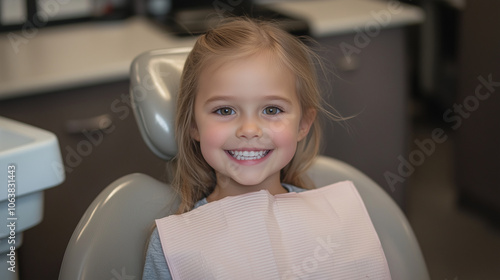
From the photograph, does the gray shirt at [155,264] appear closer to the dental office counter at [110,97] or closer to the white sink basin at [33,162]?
the white sink basin at [33,162]

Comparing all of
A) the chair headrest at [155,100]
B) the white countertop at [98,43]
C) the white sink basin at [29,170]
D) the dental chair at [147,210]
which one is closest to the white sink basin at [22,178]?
the white sink basin at [29,170]

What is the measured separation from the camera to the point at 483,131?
8.34 feet

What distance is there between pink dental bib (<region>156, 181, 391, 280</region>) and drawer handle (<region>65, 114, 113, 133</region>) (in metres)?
0.85

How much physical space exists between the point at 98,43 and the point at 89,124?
377 mm

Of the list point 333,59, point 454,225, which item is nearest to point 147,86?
point 333,59

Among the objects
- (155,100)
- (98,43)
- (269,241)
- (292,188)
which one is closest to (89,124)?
(98,43)

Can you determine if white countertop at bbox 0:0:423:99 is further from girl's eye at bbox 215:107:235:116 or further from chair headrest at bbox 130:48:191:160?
girl's eye at bbox 215:107:235:116

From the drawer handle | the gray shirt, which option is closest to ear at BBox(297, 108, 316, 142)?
the gray shirt

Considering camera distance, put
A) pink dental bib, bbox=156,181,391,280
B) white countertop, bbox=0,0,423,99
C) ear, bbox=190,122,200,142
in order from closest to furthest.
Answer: pink dental bib, bbox=156,181,391,280
ear, bbox=190,122,200,142
white countertop, bbox=0,0,423,99

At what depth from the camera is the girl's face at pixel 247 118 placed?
46.9 inches

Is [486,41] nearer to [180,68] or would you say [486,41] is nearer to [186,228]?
[180,68]

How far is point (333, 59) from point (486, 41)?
0.62 meters

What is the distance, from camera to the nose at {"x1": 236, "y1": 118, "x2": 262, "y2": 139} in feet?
3.84

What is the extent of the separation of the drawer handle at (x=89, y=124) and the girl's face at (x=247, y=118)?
836mm
